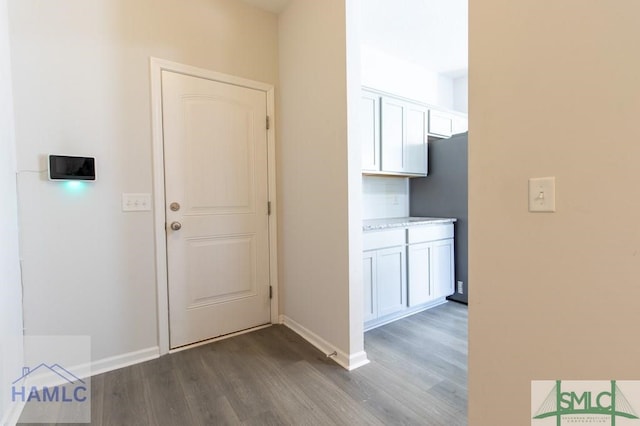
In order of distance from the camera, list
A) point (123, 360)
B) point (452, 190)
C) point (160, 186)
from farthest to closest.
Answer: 1. point (452, 190)
2. point (160, 186)
3. point (123, 360)

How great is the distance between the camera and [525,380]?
1046 millimetres

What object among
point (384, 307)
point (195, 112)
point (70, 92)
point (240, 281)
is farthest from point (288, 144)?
point (384, 307)

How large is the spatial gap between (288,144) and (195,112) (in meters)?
0.76

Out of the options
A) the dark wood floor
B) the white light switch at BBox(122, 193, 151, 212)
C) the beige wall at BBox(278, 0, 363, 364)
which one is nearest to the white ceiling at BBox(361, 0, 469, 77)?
the beige wall at BBox(278, 0, 363, 364)

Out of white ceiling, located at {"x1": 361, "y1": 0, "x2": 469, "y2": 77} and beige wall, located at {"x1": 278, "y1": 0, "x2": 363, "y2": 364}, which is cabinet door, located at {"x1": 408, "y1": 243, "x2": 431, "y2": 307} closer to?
beige wall, located at {"x1": 278, "y1": 0, "x2": 363, "y2": 364}

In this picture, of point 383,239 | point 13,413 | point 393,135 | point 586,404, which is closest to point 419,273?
point 383,239

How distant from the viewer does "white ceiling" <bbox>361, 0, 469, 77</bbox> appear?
8.24ft

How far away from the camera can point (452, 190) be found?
10.2ft

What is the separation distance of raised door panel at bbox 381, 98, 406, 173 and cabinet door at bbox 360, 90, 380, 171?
7 centimetres

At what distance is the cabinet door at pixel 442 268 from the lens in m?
2.89

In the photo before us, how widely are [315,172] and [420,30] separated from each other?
1953 mm

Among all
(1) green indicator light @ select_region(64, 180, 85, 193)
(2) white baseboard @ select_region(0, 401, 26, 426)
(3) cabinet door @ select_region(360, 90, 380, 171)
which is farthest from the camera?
(3) cabinet door @ select_region(360, 90, 380, 171)

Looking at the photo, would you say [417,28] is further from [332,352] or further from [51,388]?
[51,388]

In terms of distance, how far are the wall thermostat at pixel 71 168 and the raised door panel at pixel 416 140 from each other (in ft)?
8.65
